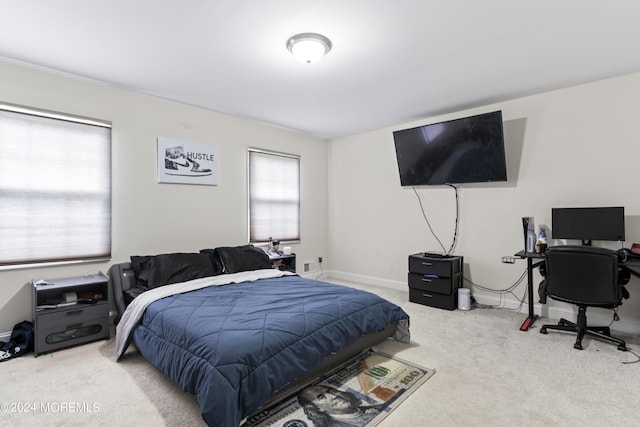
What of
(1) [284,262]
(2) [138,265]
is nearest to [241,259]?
(1) [284,262]

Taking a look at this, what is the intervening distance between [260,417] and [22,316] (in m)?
2.61

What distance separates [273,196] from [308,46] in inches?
111

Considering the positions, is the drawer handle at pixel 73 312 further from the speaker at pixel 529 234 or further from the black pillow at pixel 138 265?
the speaker at pixel 529 234

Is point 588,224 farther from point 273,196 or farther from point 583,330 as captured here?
point 273,196

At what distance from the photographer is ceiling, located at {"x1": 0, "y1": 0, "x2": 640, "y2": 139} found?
218 centimetres

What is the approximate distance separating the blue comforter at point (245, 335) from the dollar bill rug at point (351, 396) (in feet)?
0.66

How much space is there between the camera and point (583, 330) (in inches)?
114

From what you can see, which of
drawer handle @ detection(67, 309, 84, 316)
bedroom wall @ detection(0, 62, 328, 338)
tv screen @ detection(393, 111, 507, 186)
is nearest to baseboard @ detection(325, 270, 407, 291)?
tv screen @ detection(393, 111, 507, 186)

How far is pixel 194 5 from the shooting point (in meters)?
2.13

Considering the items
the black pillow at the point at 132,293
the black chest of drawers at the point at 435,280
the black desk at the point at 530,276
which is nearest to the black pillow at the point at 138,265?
the black pillow at the point at 132,293

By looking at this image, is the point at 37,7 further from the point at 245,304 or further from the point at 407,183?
the point at 407,183

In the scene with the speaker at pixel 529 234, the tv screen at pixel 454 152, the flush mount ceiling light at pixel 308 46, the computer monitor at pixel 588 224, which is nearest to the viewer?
the flush mount ceiling light at pixel 308 46

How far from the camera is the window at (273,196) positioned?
4.80m

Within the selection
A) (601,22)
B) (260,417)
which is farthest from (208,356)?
(601,22)
